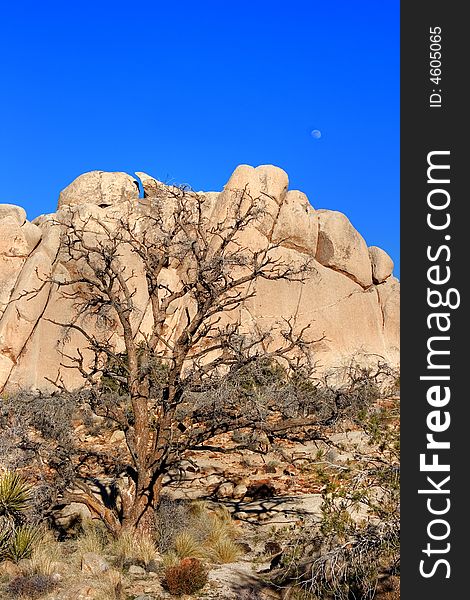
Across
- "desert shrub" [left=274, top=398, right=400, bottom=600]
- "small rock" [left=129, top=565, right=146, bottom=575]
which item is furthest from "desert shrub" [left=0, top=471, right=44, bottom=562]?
"desert shrub" [left=274, top=398, right=400, bottom=600]

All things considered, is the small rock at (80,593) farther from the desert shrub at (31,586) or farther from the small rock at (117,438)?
the small rock at (117,438)

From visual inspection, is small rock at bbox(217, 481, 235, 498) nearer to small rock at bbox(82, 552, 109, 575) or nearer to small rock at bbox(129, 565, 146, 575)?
small rock at bbox(129, 565, 146, 575)

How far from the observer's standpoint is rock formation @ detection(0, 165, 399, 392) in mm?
28188

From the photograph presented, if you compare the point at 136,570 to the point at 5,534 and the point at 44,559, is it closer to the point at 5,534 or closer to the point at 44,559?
the point at 44,559

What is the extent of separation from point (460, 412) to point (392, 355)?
26.8 meters

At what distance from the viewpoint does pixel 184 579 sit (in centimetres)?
817

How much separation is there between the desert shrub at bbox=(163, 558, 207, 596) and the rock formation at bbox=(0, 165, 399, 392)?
64.3 feet

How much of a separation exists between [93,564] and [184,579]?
4.53 ft

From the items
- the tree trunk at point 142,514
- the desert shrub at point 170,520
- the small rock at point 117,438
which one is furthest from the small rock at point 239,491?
the small rock at point 117,438

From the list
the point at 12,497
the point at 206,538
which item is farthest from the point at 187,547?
the point at 12,497

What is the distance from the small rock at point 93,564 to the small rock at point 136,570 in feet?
1.08

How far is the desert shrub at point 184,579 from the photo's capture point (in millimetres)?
8102

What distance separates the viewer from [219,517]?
11.8 meters

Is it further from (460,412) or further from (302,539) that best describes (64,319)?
(460,412)
